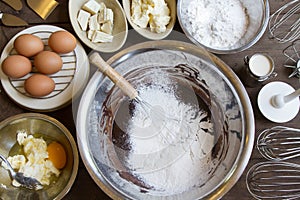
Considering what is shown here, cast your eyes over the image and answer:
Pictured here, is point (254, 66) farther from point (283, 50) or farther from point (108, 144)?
point (108, 144)

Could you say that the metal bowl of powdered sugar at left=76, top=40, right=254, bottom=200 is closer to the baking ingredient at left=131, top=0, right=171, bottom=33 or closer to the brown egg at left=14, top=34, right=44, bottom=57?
the baking ingredient at left=131, top=0, right=171, bottom=33

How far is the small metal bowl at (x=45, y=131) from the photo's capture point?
58.1 inches

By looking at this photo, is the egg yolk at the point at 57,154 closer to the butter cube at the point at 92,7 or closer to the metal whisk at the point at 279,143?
the butter cube at the point at 92,7

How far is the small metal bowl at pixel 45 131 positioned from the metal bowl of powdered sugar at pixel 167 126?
0.07 meters

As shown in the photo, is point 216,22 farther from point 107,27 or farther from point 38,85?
A: point 38,85

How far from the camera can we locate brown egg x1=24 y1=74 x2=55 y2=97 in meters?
1.47

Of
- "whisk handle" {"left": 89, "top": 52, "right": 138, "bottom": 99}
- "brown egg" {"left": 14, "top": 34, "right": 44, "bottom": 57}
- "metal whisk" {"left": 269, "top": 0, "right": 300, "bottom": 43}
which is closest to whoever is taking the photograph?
"whisk handle" {"left": 89, "top": 52, "right": 138, "bottom": 99}

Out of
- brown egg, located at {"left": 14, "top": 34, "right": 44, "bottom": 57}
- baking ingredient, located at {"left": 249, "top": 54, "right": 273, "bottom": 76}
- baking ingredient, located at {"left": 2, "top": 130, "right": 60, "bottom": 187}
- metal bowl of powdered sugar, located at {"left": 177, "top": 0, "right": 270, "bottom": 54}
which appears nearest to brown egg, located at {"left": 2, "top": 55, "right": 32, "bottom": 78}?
brown egg, located at {"left": 14, "top": 34, "right": 44, "bottom": 57}

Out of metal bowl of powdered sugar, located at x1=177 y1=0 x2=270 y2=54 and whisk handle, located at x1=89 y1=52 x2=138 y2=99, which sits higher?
metal bowl of powdered sugar, located at x1=177 y1=0 x2=270 y2=54

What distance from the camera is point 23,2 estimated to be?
5.24ft

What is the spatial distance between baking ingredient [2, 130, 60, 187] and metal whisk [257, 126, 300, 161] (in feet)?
1.96

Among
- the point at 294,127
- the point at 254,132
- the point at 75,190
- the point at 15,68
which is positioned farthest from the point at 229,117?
the point at 15,68

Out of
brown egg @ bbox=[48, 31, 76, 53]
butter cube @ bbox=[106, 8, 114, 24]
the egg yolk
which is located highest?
butter cube @ bbox=[106, 8, 114, 24]

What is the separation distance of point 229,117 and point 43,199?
1.88ft
